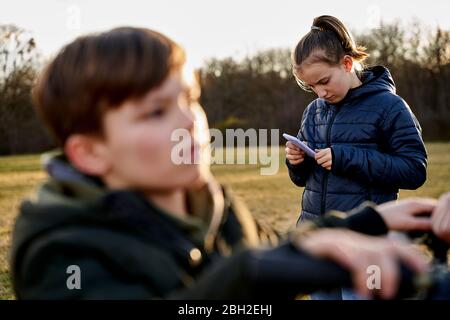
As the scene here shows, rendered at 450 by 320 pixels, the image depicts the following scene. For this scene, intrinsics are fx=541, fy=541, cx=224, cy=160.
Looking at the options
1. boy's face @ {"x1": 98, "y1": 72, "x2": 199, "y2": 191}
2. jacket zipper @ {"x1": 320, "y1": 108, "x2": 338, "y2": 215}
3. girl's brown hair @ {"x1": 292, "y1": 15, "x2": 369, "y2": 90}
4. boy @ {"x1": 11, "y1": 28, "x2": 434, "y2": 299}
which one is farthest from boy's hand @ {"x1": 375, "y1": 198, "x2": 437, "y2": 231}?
girl's brown hair @ {"x1": 292, "y1": 15, "x2": 369, "y2": 90}

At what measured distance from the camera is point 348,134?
3062 millimetres

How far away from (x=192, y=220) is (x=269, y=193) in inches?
423

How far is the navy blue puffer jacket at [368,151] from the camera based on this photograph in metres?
2.96

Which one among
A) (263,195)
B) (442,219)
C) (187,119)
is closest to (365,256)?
(187,119)


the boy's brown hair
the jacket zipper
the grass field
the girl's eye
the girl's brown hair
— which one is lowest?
the grass field

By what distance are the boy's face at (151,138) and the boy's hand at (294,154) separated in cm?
202

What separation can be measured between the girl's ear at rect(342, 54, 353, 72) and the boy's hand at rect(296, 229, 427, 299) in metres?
2.52

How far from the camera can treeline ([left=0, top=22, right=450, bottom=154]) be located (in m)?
24.5

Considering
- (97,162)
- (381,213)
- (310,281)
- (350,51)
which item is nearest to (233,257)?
(310,281)

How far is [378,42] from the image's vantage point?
107ft

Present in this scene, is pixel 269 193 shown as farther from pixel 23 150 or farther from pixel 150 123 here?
pixel 23 150

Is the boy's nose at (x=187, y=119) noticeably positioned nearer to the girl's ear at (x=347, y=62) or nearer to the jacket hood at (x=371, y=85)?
the jacket hood at (x=371, y=85)

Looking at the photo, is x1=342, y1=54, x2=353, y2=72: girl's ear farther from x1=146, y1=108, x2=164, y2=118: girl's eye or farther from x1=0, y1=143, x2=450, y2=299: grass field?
x1=0, y1=143, x2=450, y2=299: grass field

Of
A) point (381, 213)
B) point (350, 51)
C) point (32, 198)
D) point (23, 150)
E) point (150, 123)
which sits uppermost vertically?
point (350, 51)
